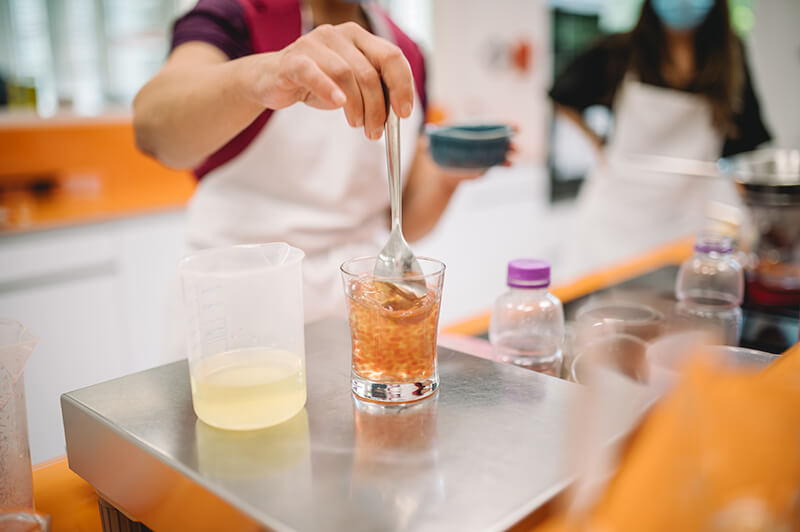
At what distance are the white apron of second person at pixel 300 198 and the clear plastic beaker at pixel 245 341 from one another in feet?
1.89

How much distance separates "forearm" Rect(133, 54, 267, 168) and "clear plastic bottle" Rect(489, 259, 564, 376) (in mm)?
410

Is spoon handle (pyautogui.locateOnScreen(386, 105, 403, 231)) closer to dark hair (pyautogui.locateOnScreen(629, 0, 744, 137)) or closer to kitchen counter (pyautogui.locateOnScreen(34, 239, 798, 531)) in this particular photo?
kitchen counter (pyautogui.locateOnScreen(34, 239, 798, 531))

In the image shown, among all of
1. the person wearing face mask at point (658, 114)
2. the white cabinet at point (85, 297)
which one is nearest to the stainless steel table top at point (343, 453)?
the white cabinet at point (85, 297)

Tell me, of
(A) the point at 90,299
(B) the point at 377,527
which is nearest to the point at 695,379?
(B) the point at 377,527

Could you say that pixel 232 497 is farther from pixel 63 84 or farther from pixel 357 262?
pixel 63 84

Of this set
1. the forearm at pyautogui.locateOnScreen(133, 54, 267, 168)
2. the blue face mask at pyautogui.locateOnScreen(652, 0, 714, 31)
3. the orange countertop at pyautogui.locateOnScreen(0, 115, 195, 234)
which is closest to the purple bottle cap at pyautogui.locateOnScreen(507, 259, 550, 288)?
the forearm at pyautogui.locateOnScreen(133, 54, 267, 168)

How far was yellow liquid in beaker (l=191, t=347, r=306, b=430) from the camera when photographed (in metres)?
0.59

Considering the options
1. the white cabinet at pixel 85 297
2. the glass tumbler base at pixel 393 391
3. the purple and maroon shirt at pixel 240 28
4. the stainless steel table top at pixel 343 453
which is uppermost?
the purple and maroon shirt at pixel 240 28

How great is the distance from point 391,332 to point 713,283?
0.70 m

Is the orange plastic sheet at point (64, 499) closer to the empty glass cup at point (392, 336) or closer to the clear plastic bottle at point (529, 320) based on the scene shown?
the empty glass cup at point (392, 336)

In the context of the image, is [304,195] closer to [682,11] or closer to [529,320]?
[529,320]

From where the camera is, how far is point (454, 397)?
659 millimetres

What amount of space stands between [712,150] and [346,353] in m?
2.00

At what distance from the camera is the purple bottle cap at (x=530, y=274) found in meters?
0.86
